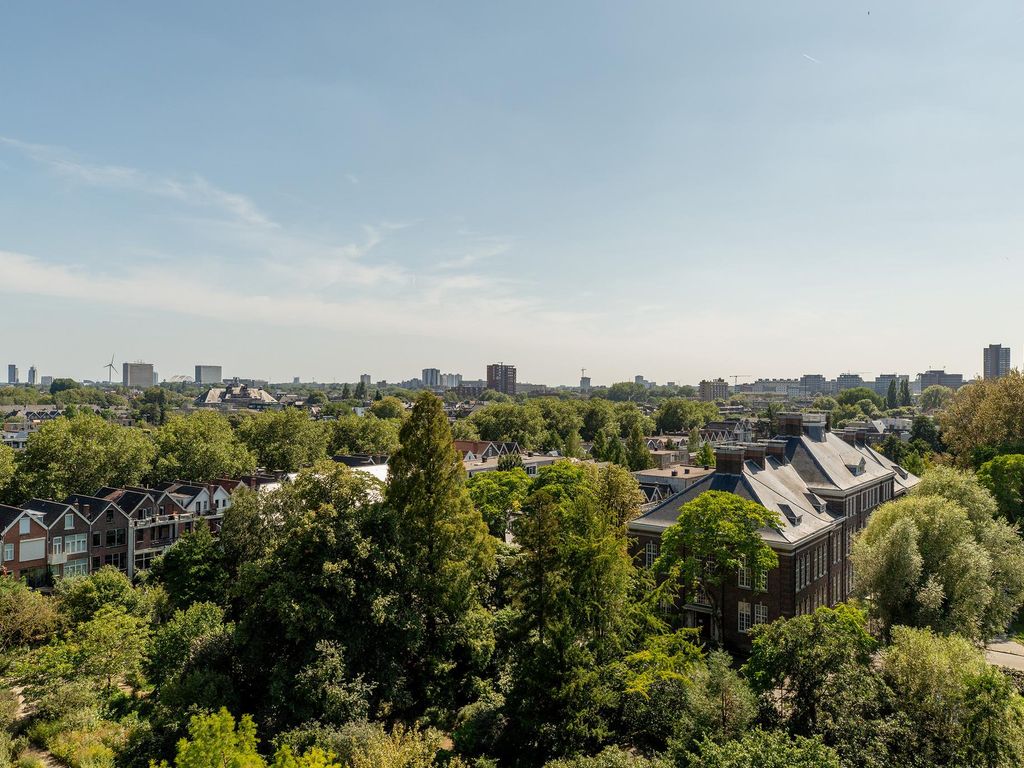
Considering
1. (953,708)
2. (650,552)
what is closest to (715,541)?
(650,552)

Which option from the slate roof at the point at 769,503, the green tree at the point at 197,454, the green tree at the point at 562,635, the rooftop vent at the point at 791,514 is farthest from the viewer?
the green tree at the point at 197,454

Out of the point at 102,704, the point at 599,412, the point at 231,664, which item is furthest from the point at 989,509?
the point at 599,412

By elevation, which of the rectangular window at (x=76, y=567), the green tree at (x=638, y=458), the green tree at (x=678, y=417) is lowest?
the rectangular window at (x=76, y=567)

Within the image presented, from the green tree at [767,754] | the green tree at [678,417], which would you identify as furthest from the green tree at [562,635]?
the green tree at [678,417]

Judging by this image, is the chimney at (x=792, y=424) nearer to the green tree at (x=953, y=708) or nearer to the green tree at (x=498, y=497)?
the green tree at (x=498, y=497)

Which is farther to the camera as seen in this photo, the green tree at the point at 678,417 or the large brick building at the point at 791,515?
the green tree at the point at 678,417

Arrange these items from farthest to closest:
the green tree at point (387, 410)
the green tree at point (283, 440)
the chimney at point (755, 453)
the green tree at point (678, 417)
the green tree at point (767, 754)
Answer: the green tree at point (387, 410)
the green tree at point (678, 417)
the green tree at point (283, 440)
the chimney at point (755, 453)
the green tree at point (767, 754)

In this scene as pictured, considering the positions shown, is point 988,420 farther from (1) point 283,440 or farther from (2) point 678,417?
(2) point 678,417

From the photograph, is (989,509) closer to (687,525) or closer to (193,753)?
(687,525)
